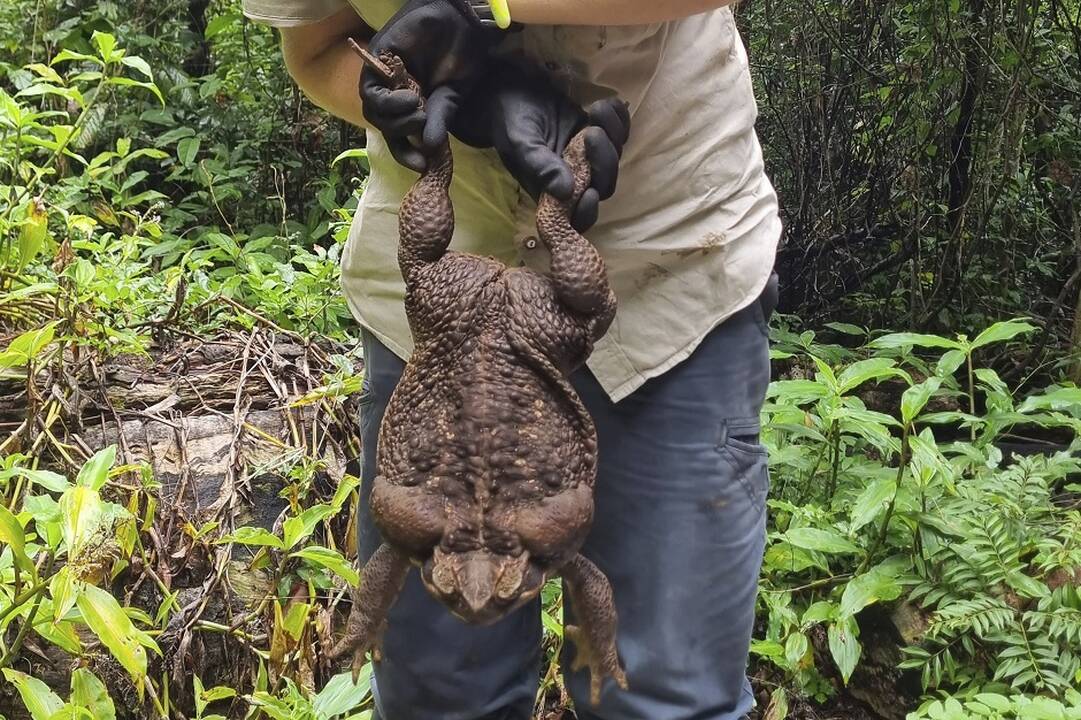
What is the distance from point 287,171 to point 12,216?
8.19 ft

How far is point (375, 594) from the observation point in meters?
1.16

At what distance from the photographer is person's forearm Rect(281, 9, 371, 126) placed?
1596mm

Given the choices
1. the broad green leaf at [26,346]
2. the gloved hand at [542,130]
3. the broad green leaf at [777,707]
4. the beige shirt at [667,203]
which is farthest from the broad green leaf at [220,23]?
the gloved hand at [542,130]

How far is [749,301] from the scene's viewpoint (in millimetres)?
1478

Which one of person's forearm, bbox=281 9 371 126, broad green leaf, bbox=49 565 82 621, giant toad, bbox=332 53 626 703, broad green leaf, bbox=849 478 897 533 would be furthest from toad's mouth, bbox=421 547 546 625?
broad green leaf, bbox=849 478 897 533

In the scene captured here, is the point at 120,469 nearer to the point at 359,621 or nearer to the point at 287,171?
the point at 359,621

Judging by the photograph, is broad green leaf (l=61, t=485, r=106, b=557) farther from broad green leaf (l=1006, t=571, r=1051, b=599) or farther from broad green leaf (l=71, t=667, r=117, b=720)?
broad green leaf (l=1006, t=571, r=1051, b=599)

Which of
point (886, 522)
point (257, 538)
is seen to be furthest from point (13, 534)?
point (886, 522)

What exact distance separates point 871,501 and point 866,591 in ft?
0.78

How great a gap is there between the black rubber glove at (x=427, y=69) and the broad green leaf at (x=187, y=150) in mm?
4333

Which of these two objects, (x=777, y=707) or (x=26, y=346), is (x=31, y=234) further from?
(x=777, y=707)

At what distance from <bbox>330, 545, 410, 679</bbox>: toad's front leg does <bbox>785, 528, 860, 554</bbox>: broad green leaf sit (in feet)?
5.30

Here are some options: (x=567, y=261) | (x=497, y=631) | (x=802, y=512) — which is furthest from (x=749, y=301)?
(x=802, y=512)

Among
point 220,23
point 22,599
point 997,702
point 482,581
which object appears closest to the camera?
point 482,581
